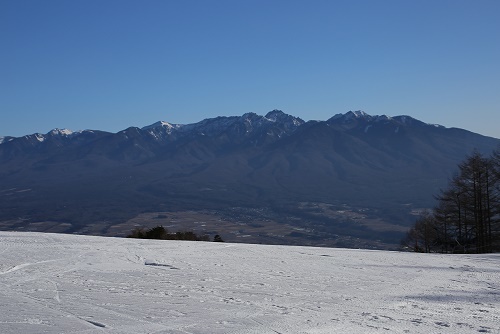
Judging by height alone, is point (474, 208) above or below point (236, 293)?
above

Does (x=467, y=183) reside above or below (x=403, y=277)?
above

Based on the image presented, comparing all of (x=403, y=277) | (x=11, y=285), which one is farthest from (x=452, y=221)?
(x=11, y=285)

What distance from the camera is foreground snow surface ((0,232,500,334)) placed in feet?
23.5

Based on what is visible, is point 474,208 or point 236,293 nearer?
point 236,293

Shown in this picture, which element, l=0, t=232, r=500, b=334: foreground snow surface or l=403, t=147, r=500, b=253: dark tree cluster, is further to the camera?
l=403, t=147, r=500, b=253: dark tree cluster

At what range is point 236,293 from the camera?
9586 mm

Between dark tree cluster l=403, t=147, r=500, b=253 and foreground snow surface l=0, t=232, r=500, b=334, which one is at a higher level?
dark tree cluster l=403, t=147, r=500, b=253

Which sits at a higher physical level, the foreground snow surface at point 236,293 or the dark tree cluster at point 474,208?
the dark tree cluster at point 474,208

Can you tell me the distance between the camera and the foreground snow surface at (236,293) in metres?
7.15

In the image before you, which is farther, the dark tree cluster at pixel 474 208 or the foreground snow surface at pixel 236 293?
→ the dark tree cluster at pixel 474 208

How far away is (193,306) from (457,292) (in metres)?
5.92

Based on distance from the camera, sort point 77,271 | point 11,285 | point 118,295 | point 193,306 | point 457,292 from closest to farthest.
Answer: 1. point 193,306
2. point 118,295
3. point 11,285
4. point 457,292
5. point 77,271

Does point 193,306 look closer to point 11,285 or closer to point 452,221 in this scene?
point 11,285

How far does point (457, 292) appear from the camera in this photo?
416 inches
